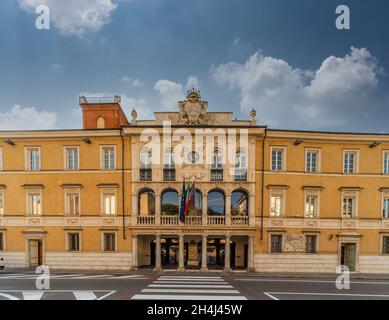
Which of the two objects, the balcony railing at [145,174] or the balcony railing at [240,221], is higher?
the balcony railing at [145,174]

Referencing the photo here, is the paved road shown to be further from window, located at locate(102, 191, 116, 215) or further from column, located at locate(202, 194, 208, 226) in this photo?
window, located at locate(102, 191, 116, 215)

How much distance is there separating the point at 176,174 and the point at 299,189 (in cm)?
1005

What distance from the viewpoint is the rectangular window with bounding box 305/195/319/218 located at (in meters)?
17.6

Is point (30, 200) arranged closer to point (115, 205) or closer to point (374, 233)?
point (115, 205)

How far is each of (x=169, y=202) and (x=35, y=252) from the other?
39.3ft

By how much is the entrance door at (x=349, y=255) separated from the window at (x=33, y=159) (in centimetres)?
2642

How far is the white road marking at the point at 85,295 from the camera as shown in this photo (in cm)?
940

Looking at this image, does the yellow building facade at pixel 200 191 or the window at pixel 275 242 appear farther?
the window at pixel 275 242

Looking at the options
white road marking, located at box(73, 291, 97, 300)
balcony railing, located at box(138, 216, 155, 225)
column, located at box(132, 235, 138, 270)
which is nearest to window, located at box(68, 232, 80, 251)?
column, located at box(132, 235, 138, 270)

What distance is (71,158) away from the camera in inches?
710

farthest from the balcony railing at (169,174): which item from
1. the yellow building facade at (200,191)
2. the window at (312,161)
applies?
the window at (312,161)

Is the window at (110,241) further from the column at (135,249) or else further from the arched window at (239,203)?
the arched window at (239,203)

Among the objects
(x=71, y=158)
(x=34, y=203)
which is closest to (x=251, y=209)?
(x=71, y=158)

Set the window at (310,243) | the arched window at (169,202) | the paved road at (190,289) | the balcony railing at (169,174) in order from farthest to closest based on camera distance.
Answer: the arched window at (169,202)
the balcony railing at (169,174)
the window at (310,243)
the paved road at (190,289)
